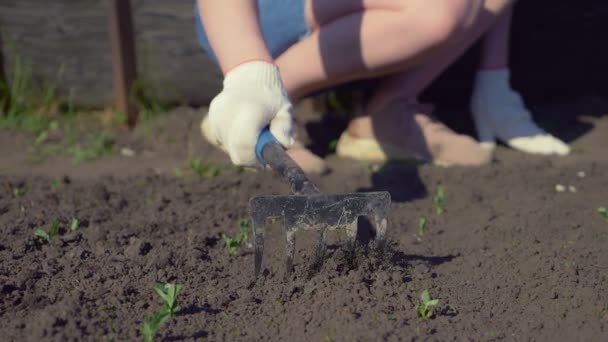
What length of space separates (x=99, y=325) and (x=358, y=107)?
66.1 inches

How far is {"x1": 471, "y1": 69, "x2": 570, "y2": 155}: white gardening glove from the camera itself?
2.98 m

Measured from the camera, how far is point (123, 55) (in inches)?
130

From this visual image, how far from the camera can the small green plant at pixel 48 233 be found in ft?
6.48

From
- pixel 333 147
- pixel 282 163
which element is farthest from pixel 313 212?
pixel 333 147

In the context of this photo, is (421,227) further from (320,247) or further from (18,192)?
(18,192)

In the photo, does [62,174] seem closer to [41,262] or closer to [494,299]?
[41,262]

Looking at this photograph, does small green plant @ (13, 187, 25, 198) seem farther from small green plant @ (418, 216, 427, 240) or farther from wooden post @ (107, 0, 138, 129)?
small green plant @ (418, 216, 427, 240)

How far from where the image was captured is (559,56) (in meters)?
3.41

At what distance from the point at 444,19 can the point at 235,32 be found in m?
0.77

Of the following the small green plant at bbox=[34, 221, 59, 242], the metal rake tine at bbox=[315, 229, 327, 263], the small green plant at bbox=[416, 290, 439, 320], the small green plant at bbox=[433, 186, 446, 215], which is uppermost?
the metal rake tine at bbox=[315, 229, 327, 263]

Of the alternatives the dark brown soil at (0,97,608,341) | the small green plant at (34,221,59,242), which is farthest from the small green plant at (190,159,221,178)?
the small green plant at (34,221,59,242)

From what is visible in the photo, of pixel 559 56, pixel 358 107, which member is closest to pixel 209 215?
pixel 358 107

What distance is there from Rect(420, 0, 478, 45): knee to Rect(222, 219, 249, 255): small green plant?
819mm

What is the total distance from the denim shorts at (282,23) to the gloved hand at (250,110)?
0.71m
